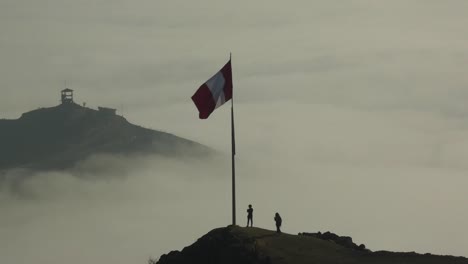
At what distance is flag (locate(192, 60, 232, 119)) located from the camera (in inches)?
3391

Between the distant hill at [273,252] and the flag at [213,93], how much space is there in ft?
35.4

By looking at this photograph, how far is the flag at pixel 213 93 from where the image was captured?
86125mm

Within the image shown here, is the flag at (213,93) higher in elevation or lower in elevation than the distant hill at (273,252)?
higher

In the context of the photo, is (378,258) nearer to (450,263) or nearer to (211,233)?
(450,263)

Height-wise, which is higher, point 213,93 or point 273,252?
point 213,93

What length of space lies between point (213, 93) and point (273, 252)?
14.4 metres

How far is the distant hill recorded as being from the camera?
83250mm

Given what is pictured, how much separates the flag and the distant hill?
1079 cm

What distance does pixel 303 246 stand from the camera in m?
86.8

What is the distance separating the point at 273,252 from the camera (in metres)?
83.8

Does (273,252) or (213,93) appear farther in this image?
(213,93)

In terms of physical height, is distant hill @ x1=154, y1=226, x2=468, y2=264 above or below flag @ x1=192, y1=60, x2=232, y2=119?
below

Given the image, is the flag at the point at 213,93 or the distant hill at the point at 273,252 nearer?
the distant hill at the point at 273,252

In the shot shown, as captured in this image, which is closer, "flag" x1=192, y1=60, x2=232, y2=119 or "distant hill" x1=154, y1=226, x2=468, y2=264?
"distant hill" x1=154, y1=226, x2=468, y2=264
